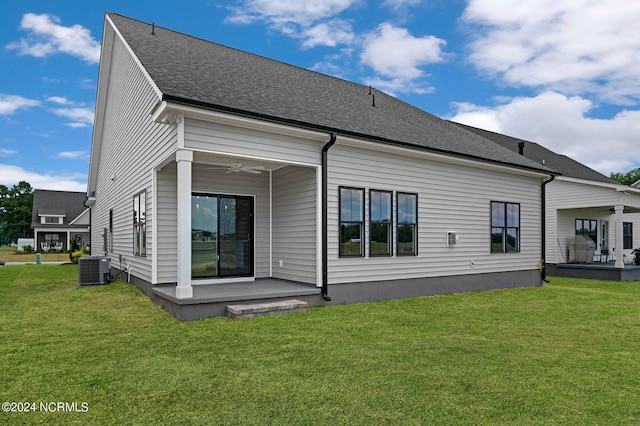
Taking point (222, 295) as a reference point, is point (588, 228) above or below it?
above

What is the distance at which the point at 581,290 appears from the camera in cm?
1091

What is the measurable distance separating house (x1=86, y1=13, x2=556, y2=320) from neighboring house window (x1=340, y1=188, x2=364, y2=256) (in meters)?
0.03

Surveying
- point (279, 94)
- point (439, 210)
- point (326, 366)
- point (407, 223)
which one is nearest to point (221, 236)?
point (279, 94)

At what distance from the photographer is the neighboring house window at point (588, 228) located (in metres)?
17.2

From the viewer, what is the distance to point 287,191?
8930 mm

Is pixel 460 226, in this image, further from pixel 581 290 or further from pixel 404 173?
pixel 581 290

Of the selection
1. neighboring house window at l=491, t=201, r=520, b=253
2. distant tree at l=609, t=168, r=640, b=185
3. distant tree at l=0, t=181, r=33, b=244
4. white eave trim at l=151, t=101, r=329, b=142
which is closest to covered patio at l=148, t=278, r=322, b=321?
white eave trim at l=151, t=101, r=329, b=142

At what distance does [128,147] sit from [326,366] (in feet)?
29.6

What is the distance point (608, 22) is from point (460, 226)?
884cm

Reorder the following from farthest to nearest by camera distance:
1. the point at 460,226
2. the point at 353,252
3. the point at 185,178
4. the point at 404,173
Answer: the point at 460,226 → the point at 404,173 → the point at 353,252 → the point at 185,178

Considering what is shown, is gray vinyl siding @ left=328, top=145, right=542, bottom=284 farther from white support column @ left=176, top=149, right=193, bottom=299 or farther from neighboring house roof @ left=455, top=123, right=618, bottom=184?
neighboring house roof @ left=455, top=123, right=618, bottom=184

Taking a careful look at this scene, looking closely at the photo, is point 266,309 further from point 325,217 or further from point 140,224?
point 140,224

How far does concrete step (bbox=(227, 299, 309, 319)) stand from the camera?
622 centimetres

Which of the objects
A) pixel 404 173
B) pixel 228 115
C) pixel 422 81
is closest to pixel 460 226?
pixel 404 173
